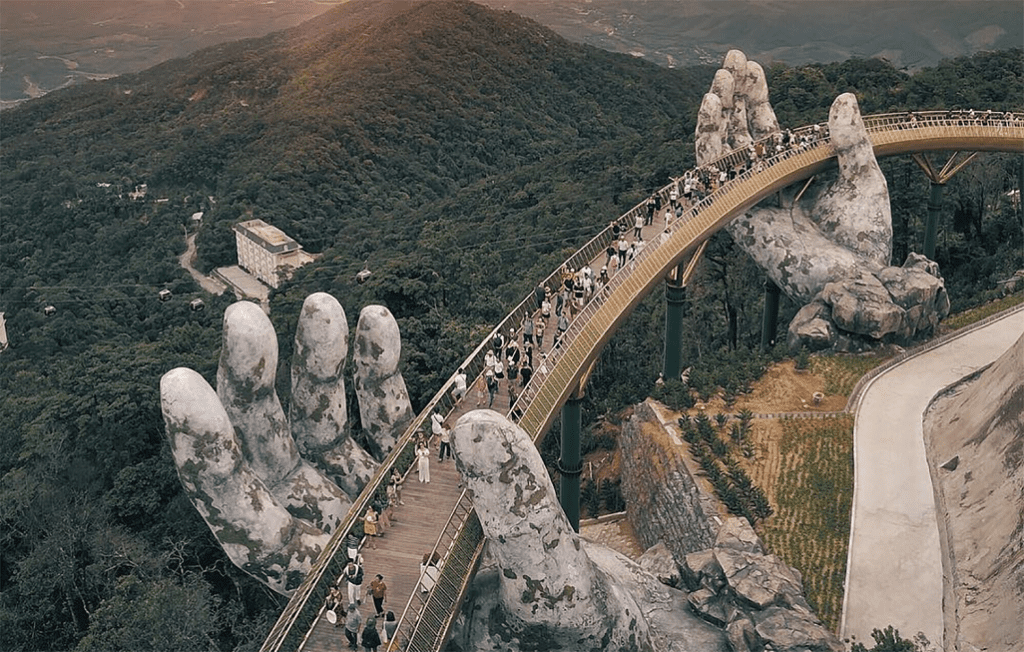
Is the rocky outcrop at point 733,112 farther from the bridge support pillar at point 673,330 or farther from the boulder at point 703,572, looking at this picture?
the boulder at point 703,572

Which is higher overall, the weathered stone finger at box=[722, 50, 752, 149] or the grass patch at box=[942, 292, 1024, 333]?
the weathered stone finger at box=[722, 50, 752, 149]

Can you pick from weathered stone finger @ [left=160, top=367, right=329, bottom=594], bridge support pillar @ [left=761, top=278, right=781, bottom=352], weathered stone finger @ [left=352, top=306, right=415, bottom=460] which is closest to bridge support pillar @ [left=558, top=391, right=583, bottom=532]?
weathered stone finger @ [left=352, top=306, right=415, bottom=460]

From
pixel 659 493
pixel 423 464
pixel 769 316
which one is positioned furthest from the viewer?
pixel 769 316

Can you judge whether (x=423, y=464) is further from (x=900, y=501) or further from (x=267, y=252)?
(x=267, y=252)

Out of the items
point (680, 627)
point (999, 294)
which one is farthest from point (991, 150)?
point (680, 627)

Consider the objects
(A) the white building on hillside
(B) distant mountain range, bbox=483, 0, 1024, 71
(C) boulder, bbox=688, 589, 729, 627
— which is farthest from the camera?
(B) distant mountain range, bbox=483, 0, 1024, 71

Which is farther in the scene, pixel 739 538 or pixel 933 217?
pixel 933 217

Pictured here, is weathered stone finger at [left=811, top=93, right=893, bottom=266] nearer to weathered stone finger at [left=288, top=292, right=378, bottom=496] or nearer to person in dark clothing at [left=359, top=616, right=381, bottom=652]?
weathered stone finger at [left=288, top=292, right=378, bottom=496]

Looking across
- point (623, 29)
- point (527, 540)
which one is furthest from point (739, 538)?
point (623, 29)
